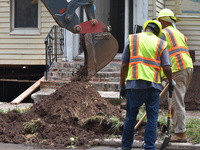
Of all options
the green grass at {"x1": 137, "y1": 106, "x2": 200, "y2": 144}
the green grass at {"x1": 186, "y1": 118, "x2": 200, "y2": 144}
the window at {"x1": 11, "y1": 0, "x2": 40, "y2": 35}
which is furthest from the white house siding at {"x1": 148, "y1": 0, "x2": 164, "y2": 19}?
the green grass at {"x1": 186, "y1": 118, "x2": 200, "y2": 144}

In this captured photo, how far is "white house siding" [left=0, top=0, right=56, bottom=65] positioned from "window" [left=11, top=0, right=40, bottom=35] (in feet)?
0.54

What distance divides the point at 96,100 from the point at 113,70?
4196 millimetres

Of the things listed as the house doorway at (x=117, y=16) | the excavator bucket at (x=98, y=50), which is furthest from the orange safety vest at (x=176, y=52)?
the house doorway at (x=117, y=16)

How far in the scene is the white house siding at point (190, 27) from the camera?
50.2 ft

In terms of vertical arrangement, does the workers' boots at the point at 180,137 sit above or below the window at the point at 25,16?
below

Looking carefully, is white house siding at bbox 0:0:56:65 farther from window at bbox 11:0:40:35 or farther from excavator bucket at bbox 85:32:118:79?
excavator bucket at bbox 85:32:118:79

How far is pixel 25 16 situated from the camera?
Answer: 14914 millimetres

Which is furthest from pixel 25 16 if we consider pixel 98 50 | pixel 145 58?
pixel 145 58

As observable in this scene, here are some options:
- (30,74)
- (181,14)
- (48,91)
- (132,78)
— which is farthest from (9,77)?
(132,78)

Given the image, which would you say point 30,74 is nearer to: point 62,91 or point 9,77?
point 9,77

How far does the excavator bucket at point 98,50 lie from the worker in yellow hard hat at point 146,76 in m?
3.07

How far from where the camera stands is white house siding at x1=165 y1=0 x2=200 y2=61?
15289mm

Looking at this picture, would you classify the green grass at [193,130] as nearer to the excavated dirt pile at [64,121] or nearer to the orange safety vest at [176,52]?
the orange safety vest at [176,52]

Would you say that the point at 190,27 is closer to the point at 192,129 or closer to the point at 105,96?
the point at 105,96
